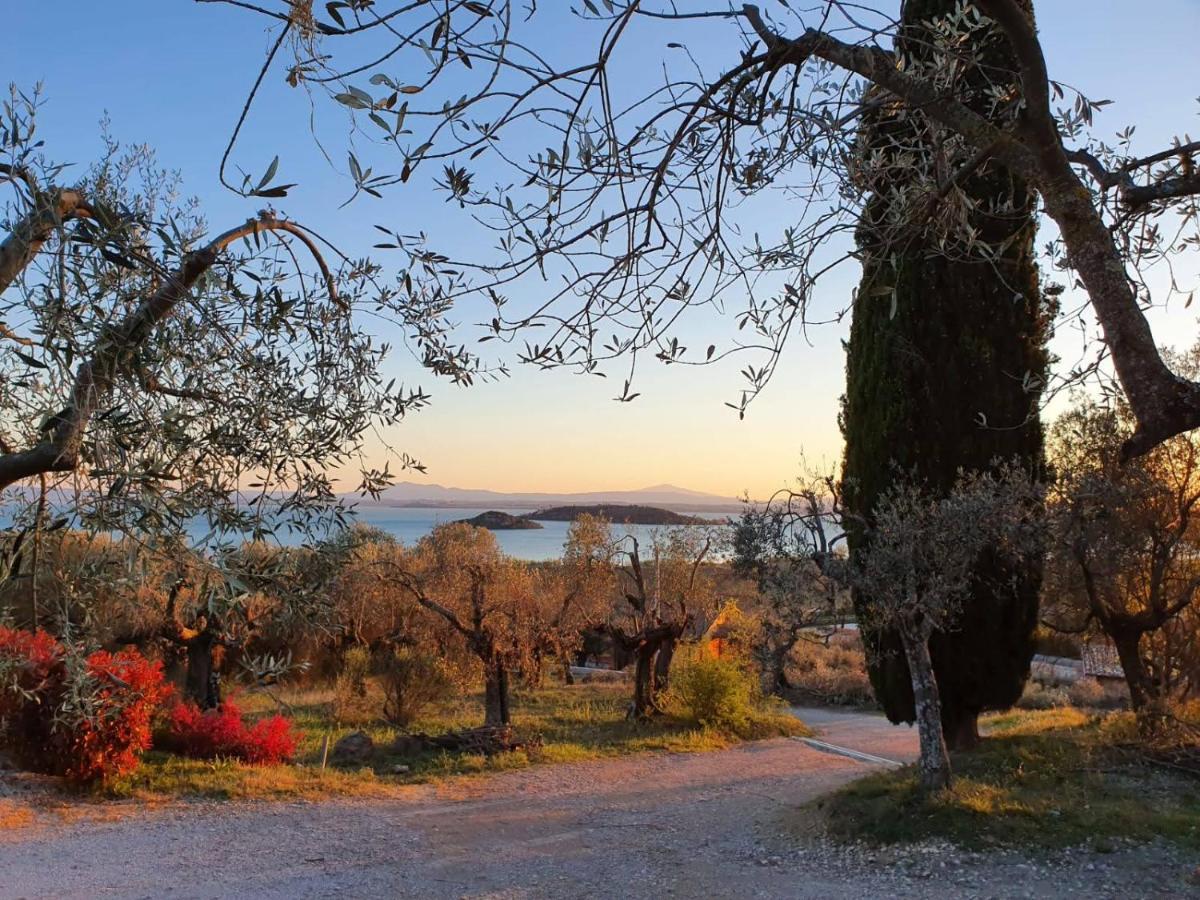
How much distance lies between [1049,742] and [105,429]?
499 inches

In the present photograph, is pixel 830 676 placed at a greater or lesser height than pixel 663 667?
lesser

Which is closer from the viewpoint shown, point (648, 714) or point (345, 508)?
point (345, 508)

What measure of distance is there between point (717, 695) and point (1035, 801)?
26.6ft

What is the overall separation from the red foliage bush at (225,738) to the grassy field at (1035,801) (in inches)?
326

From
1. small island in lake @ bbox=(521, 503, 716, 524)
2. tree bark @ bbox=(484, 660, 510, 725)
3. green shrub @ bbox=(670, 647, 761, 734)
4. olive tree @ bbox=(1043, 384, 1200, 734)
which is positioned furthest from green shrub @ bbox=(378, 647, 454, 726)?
olive tree @ bbox=(1043, 384, 1200, 734)

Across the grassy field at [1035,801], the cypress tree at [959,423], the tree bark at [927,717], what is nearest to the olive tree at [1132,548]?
the cypress tree at [959,423]

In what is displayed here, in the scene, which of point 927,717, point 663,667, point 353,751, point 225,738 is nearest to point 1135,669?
point 927,717

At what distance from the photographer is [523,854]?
9430mm

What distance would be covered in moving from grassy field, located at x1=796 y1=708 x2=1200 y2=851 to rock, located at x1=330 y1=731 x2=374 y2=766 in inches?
290

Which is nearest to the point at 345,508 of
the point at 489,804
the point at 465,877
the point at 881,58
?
the point at 881,58

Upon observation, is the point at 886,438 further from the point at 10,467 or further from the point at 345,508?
the point at 10,467

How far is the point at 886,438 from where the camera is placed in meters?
12.2

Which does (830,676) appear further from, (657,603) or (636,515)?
(657,603)

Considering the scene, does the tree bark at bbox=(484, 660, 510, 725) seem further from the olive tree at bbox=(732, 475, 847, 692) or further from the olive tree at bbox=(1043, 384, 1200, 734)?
the olive tree at bbox=(1043, 384, 1200, 734)
